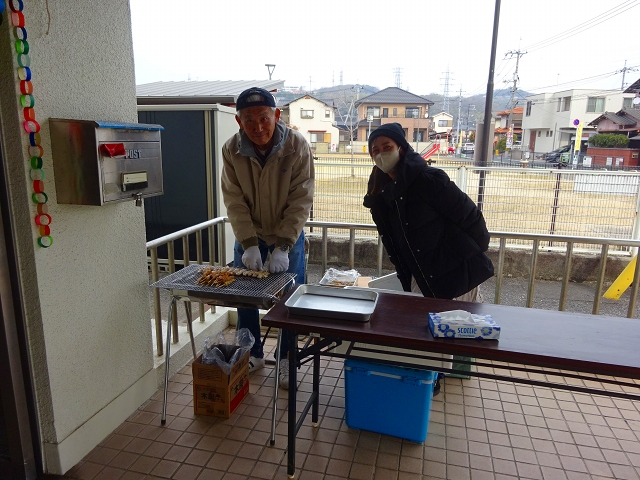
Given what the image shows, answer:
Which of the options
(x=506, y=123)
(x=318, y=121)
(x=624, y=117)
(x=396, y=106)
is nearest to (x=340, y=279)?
(x=318, y=121)

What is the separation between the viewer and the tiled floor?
2201 mm

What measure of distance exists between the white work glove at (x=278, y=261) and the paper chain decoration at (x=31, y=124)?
122cm

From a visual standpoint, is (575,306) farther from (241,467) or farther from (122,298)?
(122,298)

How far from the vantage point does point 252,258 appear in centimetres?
281

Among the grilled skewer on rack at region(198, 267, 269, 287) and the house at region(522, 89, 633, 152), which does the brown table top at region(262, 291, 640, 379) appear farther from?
the house at region(522, 89, 633, 152)

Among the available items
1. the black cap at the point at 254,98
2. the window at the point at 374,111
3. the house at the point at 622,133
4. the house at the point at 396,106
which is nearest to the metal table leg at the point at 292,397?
the black cap at the point at 254,98

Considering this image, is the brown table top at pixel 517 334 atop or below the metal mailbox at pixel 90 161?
below

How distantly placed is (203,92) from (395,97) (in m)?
4.70

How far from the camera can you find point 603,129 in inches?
515

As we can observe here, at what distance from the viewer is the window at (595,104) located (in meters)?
17.9

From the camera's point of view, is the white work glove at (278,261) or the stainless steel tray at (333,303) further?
the white work glove at (278,261)

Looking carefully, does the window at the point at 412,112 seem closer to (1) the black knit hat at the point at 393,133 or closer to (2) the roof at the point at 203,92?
(2) the roof at the point at 203,92

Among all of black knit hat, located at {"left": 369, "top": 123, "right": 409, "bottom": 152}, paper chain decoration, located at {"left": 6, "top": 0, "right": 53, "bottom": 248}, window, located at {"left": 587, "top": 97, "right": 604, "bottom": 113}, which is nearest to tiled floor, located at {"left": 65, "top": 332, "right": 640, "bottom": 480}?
paper chain decoration, located at {"left": 6, "top": 0, "right": 53, "bottom": 248}

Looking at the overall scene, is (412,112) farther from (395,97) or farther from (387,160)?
(387,160)
